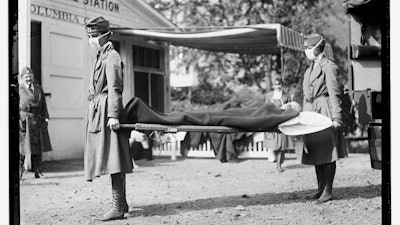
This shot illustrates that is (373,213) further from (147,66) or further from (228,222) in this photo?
(147,66)

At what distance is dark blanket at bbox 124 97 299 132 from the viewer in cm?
317

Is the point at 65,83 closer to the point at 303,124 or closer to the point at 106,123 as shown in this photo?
the point at 106,123

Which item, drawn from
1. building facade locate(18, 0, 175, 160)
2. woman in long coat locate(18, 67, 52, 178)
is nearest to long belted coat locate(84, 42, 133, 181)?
woman in long coat locate(18, 67, 52, 178)

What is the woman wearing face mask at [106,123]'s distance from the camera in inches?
124

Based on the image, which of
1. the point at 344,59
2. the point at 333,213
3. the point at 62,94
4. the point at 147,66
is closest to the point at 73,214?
the point at 333,213

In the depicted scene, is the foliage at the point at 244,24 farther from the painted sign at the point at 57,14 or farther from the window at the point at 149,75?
the painted sign at the point at 57,14

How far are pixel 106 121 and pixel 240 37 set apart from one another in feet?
11.4

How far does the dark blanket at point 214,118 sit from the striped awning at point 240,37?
2.59m

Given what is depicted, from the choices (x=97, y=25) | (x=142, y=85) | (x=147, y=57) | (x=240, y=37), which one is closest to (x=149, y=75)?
(x=142, y=85)

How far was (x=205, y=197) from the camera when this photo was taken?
392 cm

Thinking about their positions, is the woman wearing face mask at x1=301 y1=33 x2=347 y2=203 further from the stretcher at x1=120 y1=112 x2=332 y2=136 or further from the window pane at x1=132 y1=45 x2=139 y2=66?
the window pane at x1=132 y1=45 x2=139 y2=66

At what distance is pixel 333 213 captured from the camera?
10.7 feet

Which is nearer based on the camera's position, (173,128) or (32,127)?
(173,128)
